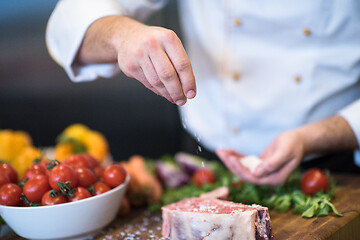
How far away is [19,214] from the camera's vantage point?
37.9 inches

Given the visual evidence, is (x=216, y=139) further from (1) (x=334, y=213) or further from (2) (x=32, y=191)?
(2) (x=32, y=191)

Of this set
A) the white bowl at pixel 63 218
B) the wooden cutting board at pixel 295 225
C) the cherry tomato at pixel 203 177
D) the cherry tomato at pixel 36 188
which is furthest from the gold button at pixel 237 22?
the cherry tomato at pixel 36 188

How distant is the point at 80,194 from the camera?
0.98m

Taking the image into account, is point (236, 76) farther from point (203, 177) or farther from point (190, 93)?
point (190, 93)

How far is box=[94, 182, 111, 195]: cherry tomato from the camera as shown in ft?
3.37

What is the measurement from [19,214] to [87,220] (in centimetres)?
17

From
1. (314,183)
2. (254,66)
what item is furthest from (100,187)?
(254,66)

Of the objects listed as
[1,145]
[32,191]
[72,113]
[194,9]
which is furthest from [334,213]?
[72,113]

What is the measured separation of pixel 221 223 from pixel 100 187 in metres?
0.35

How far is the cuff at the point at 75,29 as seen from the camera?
1.22 meters

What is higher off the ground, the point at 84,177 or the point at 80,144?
the point at 84,177

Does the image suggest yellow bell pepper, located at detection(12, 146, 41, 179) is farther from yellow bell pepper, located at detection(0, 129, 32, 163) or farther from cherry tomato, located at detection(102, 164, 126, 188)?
cherry tomato, located at detection(102, 164, 126, 188)

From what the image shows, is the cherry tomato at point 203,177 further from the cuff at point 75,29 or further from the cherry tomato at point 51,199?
the cherry tomato at point 51,199

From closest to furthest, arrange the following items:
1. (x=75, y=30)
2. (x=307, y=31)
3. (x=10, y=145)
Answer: (x=75, y=30) < (x=307, y=31) < (x=10, y=145)
